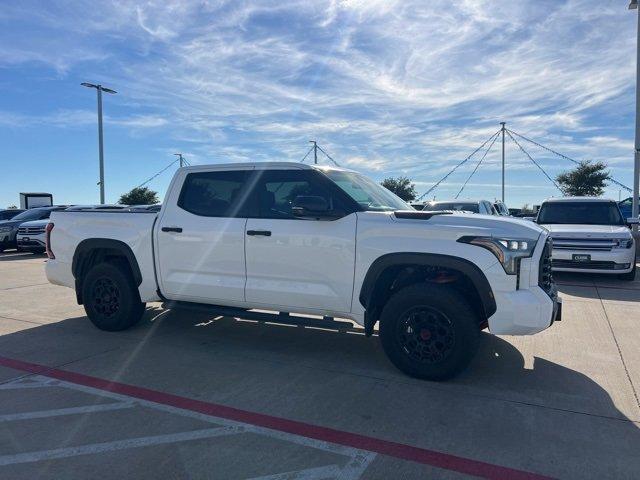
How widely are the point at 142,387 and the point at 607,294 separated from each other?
25.1 ft

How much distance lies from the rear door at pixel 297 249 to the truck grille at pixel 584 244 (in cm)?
671

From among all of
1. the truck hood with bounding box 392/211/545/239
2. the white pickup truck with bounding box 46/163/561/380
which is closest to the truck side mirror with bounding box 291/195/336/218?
the white pickup truck with bounding box 46/163/561/380

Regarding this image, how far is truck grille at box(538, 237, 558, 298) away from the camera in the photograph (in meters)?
4.24

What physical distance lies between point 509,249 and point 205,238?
3021mm

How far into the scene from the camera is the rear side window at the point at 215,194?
536 cm

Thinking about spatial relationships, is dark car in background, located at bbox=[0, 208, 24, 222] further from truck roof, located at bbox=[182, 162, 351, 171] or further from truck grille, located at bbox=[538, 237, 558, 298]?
truck grille, located at bbox=[538, 237, 558, 298]

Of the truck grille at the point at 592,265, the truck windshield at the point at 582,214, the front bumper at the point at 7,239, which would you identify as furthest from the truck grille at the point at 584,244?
the front bumper at the point at 7,239

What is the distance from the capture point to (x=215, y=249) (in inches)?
208

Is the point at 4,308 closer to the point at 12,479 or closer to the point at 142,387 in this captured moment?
the point at 142,387

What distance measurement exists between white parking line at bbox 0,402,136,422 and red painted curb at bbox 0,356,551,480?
0.66 ft

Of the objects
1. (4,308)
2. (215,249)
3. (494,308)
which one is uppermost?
(215,249)

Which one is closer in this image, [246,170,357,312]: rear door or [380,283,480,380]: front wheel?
[380,283,480,380]: front wheel

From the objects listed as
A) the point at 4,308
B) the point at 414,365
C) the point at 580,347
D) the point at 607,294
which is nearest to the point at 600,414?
the point at 414,365

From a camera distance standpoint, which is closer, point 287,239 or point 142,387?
point 142,387
